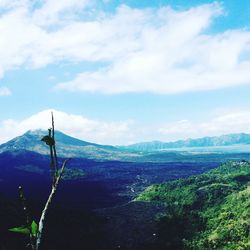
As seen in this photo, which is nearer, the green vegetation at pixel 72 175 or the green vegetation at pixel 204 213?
the green vegetation at pixel 204 213

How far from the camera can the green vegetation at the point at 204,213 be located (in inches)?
1729

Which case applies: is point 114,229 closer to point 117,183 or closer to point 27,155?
point 117,183

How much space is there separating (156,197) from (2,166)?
102 meters

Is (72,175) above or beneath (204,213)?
above

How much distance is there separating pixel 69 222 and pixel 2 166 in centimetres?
11392

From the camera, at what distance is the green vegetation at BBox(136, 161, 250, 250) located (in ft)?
144

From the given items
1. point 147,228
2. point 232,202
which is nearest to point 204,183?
point 232,202

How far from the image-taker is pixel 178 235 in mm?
48594

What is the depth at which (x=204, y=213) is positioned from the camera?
59312 millimetres

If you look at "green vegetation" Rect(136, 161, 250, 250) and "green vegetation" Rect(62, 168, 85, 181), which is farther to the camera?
"green vegetation" Rect(62, 168, 85, 181)

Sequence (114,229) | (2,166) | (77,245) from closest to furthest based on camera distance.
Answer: (77,245) → (114,229) → (2,166)

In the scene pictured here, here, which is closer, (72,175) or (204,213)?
(204,213)

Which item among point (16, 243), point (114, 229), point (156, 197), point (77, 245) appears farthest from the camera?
point (156, 197)

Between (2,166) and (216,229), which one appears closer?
(216,229)
